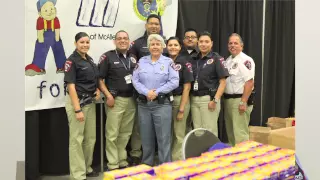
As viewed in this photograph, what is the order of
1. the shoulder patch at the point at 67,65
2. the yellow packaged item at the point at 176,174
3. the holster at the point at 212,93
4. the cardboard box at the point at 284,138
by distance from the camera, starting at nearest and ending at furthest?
the yellow packaged item at the point at 176,174
the cardboard box at the point at 284,138
the shoulder patch at the point at 67,65
the holster at the point at 212,93

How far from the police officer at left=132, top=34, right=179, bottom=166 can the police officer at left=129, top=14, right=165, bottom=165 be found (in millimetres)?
335

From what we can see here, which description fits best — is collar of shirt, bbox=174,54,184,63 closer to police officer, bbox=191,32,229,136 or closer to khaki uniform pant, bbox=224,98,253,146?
police officer, bbox=191,32,229,136

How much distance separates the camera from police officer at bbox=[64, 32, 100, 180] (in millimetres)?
3188

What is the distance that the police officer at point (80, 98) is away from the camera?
319 cm

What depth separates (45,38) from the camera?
10.8ft

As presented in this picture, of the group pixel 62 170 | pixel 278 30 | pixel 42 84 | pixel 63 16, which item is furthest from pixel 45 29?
pixel 278 30

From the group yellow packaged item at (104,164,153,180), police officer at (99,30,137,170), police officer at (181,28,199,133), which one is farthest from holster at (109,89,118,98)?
yellow packaged item at (104,164,153,180)

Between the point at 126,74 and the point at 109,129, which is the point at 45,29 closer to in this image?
the point at 126,74

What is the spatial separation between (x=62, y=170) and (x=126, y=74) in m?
1.11

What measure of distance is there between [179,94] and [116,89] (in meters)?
0.62

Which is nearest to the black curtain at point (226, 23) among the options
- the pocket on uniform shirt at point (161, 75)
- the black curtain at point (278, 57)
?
the black curtain at point (278, 57)

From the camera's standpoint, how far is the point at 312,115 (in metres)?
0.77

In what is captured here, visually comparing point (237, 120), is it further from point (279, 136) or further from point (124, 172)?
point (124, 172)

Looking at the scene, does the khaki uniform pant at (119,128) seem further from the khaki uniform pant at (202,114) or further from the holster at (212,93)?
the holster at (212,93)
